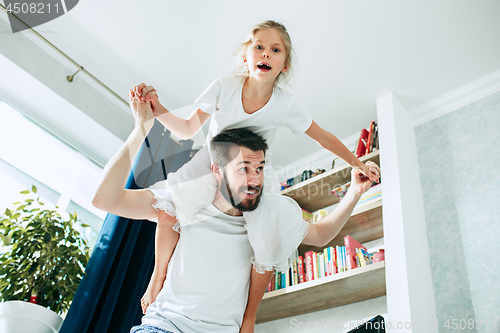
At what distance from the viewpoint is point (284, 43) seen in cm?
148

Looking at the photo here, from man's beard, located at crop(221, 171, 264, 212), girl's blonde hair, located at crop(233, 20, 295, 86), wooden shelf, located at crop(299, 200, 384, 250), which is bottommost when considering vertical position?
man's beard, located at crop(221, 171, 264, 212)

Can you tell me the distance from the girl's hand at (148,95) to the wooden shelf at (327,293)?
114cm

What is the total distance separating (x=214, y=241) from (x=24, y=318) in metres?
1.03

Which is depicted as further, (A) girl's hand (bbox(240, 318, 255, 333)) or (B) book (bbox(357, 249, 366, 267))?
(B) book (bbox(357, 249, 366, 267))

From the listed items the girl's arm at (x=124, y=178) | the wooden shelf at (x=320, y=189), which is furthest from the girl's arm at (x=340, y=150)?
the wooden shelf at (x=320, y=189)

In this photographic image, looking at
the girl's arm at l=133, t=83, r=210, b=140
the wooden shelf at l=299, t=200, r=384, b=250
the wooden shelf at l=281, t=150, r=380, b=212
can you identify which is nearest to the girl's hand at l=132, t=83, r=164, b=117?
the girl's arm at l=133, t=83, r=210, b=140

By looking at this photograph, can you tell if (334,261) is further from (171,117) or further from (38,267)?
(38,267)

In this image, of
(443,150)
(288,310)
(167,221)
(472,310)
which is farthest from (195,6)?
(472,310)

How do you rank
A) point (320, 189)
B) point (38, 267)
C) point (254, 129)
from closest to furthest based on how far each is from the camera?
1. point (254, 129)
2. point (38, 267)
3. point (320, 189)

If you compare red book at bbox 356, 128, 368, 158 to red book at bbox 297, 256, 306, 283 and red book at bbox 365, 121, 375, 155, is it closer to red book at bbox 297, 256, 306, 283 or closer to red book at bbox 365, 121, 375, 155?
red book at bbox 365, 121, 375, 155

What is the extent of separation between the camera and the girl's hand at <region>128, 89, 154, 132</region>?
124cm

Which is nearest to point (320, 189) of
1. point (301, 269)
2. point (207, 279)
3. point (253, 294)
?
point (301, 269)

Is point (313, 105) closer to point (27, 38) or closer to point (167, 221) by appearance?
point (167, 221)

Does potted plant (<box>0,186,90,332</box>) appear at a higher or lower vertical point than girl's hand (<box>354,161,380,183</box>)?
lower
